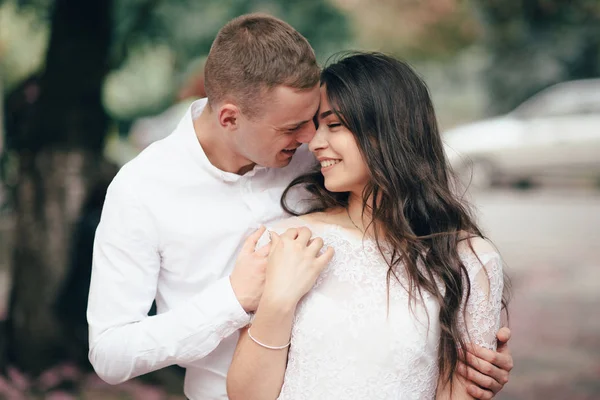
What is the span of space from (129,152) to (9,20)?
1.69 metres

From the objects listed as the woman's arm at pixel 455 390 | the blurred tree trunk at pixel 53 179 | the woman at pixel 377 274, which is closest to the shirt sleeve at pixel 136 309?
the woman at pixel 377 274

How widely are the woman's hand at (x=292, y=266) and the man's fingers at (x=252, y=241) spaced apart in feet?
0.12

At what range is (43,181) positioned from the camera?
166 inches

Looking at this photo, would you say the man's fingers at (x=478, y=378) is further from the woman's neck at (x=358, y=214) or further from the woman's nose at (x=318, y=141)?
the woman's nose at (x=318, y=141)

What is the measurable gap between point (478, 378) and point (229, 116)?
98 cm

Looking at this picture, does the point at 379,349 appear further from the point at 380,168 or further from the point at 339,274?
the point at 380,168

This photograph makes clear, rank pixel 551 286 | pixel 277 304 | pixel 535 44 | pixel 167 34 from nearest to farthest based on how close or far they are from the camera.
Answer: pixel 277 304, pixel 167 34, pixel 551 286, pixel 535 44

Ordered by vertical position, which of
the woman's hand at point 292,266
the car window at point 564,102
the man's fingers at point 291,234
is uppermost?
the man's fingers at point 291,234

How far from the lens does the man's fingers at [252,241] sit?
200 centimetres

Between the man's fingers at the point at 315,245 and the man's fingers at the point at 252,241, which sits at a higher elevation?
the man's fingers at the point at 315,245

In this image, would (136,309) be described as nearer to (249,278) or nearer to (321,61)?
(249,278)

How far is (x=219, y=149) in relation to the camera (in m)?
2.19

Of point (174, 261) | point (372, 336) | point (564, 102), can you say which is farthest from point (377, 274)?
point (564, 102)

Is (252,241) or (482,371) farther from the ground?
(252,241)
